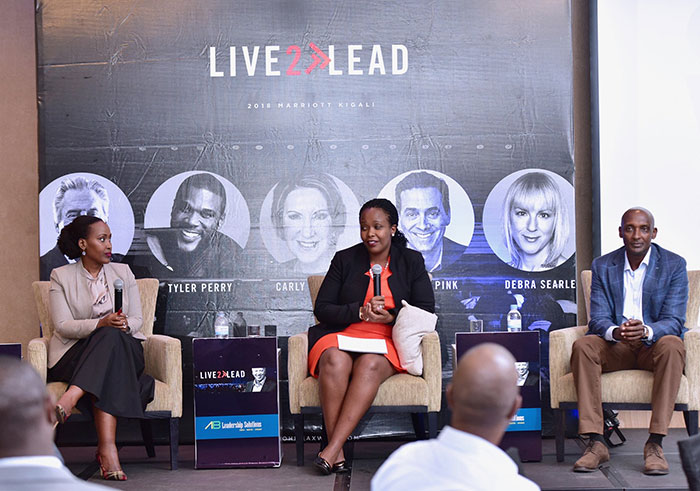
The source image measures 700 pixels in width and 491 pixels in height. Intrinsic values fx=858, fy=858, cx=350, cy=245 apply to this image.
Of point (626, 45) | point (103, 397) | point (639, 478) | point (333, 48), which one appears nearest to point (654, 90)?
point (626, 45)

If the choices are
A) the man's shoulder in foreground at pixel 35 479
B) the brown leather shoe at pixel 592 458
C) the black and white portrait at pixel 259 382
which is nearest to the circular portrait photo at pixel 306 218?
the black and white portrait at pixel 259 382

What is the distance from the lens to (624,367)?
451cm

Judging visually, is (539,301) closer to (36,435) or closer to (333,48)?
(333,48)

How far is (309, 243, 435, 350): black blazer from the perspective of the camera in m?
4.64

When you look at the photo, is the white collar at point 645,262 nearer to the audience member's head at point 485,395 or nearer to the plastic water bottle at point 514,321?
the plastic water bottle at point 514,321

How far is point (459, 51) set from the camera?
5.33m

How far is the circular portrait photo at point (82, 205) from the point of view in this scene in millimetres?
5336

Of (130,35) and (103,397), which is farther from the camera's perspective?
(130,35)

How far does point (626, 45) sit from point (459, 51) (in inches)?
40.8

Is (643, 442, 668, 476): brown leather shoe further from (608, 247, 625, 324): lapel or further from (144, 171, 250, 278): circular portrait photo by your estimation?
(144, 171, 250, 278): circular portrait photo

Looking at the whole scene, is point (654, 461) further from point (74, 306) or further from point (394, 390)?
point (74, 306)

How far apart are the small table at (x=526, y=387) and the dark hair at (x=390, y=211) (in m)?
0.71

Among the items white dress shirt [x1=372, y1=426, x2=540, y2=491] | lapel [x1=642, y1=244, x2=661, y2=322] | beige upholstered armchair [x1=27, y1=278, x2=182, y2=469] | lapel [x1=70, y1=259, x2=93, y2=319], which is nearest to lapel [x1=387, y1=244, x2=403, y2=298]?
beige upholstered armchair [x1=27, y1=278, x2=182, y2=469]

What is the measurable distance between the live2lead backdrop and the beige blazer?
0.54 metres
